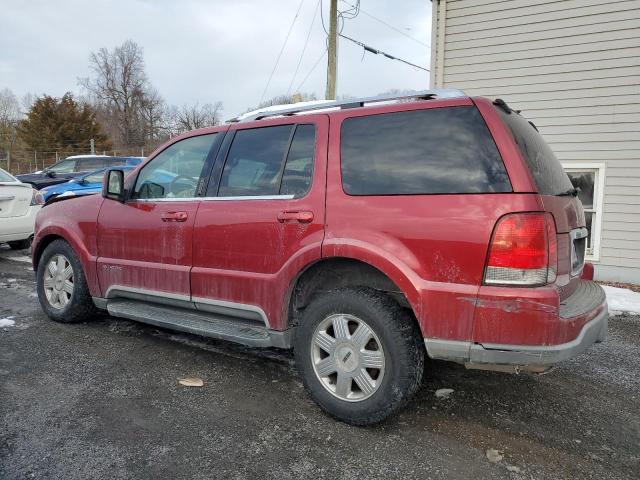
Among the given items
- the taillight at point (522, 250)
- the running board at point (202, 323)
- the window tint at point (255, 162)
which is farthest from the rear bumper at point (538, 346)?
the window tint at point (255, 162)

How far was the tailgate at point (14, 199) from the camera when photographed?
7246 mm

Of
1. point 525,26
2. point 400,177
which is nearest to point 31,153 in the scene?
point 525,26

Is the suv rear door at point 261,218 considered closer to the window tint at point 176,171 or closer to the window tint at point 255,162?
the window tint at point 255,162

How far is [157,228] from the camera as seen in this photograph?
3.61 metres

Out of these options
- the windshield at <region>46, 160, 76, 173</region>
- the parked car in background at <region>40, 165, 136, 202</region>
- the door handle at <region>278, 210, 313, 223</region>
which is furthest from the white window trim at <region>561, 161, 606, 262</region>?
the windshield at <region>46, 160, 76, 173</region>

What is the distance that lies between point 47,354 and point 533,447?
3.59 m

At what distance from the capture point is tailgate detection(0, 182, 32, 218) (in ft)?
23.8

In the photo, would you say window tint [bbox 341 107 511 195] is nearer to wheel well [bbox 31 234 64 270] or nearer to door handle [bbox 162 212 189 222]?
door handle [bbox 162 212 189 222]

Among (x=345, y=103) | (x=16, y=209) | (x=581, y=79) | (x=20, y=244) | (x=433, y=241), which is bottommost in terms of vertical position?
(x=20, y=244)

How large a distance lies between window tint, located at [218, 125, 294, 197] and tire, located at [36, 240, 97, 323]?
1.92 meters

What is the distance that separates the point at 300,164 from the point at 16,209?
6.52m

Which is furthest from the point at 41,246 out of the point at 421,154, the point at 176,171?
the point at 421,154

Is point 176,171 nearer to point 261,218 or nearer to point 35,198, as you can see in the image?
point 261,218

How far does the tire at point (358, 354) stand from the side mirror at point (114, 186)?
6.88ft
